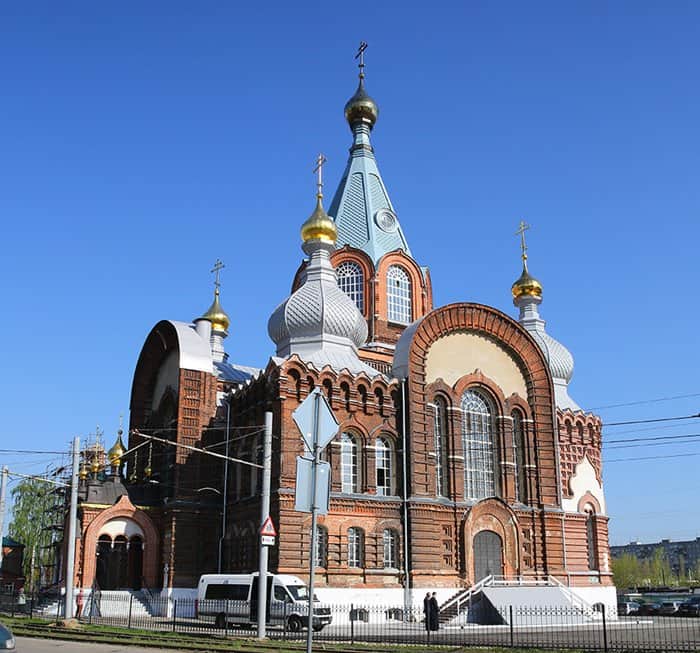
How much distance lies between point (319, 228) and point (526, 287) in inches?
474

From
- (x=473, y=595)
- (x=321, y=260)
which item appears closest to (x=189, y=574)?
(x=473, y=595)

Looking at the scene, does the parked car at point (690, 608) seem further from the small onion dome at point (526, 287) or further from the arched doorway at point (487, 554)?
the small onion dome at point (526, 287)

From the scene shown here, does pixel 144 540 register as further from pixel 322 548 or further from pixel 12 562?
pixel 12 562

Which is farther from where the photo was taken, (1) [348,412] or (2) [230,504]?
(2) [230,504]

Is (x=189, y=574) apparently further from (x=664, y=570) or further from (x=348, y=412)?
(x=664, y=570)

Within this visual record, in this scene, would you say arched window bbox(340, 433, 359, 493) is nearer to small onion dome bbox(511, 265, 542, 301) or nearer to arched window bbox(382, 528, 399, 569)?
arched window bbox(382, 528, 399, 569)

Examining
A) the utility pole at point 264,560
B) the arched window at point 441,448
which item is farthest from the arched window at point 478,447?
the utility pole at point 264,560

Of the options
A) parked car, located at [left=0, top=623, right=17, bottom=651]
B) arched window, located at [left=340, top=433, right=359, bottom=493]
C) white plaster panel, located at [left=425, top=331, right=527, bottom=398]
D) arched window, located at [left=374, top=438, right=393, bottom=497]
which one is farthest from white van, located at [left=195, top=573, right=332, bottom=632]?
parked car, located at [left=0, top=623, right=17, bottom=651]

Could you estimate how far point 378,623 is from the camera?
2767 cm

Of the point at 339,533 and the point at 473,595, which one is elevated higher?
the point at 339,533

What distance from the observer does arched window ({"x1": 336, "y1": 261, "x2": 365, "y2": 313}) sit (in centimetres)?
3922

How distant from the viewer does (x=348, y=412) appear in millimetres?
30109

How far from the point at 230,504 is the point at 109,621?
22.6 ft

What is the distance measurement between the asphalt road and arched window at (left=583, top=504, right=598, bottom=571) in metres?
25.4
